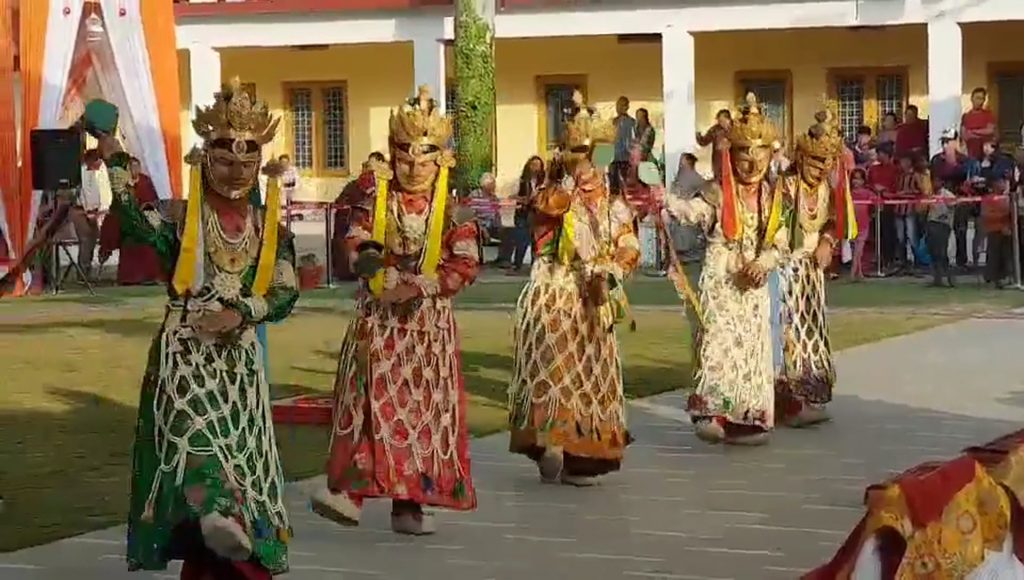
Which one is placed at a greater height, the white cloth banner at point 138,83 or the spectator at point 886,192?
the white cloth banner at point 138,83

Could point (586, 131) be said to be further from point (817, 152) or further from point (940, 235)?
point (940, 235)

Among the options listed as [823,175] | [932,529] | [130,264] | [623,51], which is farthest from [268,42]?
[932,529]

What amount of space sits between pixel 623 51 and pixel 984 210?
34.7 ft

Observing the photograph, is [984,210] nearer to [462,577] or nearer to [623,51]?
[623,51]

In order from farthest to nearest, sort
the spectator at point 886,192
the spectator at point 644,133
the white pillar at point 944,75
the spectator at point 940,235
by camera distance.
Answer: the white pillar at point 944,75 < the spectator at point 644,133 < the spectator at point 886,192 < the spectator at point 940,235

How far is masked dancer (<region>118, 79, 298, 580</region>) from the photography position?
6.62m

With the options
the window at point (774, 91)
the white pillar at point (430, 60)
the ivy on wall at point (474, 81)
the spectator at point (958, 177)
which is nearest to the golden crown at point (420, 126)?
the spectator at point (958, 177)

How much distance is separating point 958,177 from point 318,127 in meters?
13.0

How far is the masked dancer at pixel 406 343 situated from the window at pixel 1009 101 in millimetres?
21019

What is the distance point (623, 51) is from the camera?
30156 millimetres

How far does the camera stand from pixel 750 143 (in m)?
10.3

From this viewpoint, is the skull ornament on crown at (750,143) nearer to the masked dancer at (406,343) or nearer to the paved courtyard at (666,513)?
the paved courtyard at (666,513)

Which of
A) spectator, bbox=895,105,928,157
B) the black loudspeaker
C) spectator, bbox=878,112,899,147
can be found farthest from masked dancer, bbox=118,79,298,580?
spectator, bbox=878,112,899,147

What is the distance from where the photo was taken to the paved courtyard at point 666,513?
7.76 metres
